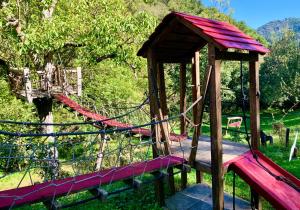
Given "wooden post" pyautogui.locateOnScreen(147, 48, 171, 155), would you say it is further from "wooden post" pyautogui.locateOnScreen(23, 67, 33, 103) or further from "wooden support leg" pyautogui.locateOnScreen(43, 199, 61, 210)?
"wooden post" pyautogui.locateOnScreen(23, 67, 33, 103)

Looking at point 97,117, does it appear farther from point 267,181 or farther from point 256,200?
point 267,181

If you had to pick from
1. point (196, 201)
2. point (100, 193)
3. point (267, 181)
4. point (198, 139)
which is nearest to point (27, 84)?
point (196, 201)

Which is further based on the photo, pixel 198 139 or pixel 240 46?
pixel 198 139

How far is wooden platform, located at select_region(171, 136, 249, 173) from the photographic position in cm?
502

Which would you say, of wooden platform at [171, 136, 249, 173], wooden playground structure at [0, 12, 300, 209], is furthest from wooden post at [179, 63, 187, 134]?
wooden platform at [171, 136, 249, 173]

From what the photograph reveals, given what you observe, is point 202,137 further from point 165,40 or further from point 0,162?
point 0,162

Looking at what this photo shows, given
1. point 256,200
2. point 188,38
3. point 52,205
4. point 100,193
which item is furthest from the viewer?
point 188,38

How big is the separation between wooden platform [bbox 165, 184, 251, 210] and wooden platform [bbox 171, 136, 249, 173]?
109 cm

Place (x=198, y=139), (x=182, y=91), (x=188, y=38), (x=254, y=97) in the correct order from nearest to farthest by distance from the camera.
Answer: (x=198, y=139)
(x=254, y=97)
(x=188, y=38)
(x=182, y=91)

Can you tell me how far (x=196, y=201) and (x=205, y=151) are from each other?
3.86 ft

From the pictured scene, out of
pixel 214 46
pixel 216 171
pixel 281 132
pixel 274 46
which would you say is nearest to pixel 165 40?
pixel 214 46

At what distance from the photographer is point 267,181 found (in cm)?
472

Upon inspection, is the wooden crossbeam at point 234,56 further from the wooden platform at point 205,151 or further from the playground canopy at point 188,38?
the wooden platform at point 205,151

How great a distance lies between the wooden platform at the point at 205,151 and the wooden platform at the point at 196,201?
109cm
